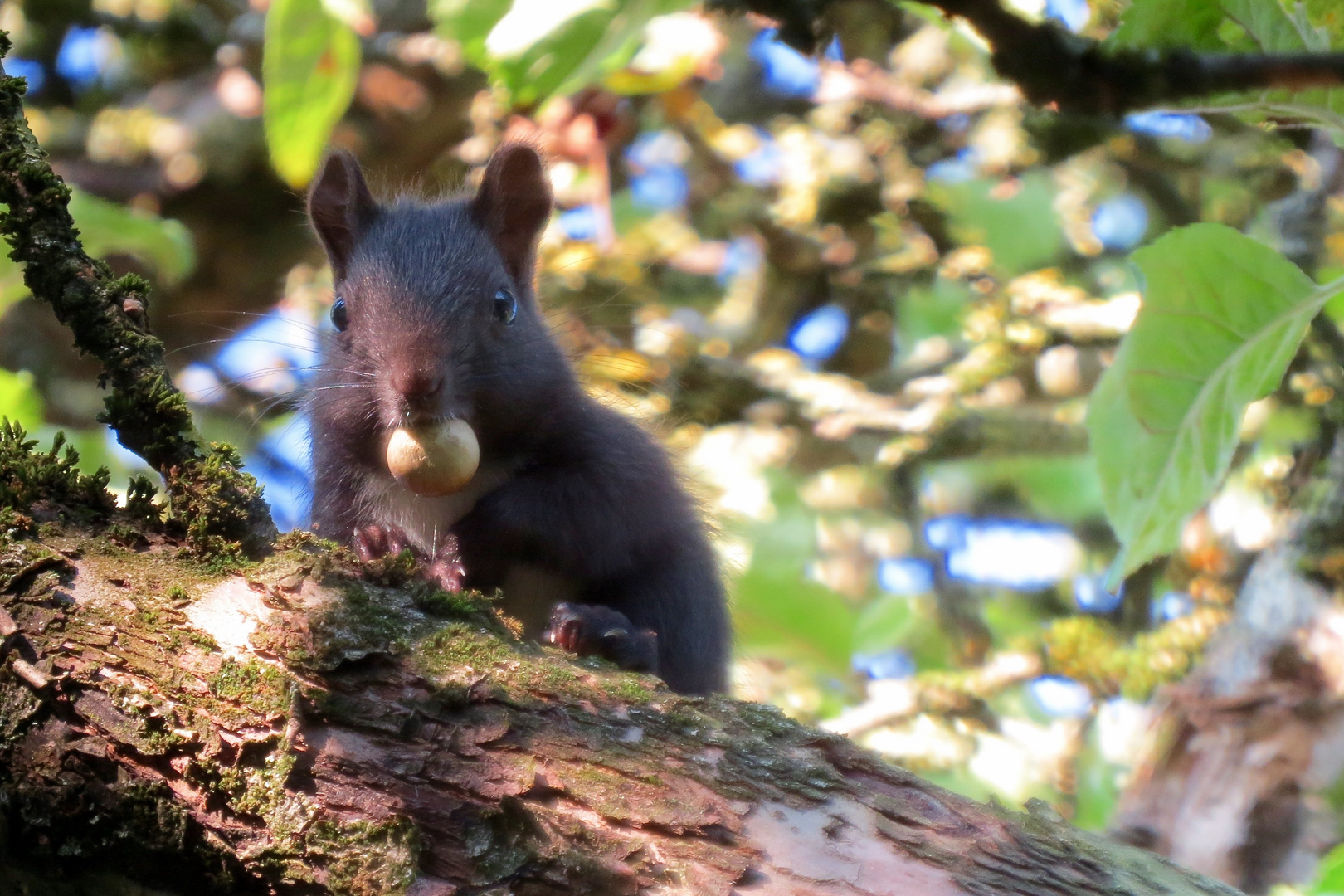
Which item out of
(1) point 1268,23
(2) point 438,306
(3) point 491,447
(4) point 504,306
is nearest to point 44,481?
(2) point 438,306

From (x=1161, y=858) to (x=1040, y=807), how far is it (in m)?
0.24

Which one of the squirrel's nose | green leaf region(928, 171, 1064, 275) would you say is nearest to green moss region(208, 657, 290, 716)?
the squirrel's nose

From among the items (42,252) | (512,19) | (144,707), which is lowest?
(144,707)

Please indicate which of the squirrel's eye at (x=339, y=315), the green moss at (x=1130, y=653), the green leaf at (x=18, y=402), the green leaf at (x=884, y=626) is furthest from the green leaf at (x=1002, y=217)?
the green leaf at (x=18, y=402)

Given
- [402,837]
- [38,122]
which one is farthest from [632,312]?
[402,837]

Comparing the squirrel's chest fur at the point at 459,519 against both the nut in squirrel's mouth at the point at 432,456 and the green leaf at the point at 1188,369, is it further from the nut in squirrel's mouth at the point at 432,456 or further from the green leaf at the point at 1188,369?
the green leaf at the point at 1188,369

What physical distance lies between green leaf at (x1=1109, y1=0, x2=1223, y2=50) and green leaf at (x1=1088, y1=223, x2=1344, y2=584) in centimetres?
38

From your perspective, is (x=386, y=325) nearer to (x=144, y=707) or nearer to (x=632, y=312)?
(x=144, y=707)

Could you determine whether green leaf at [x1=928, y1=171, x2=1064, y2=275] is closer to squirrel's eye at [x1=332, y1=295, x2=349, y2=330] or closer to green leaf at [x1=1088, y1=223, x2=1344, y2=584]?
squirrel's eye at [x1=332, y1=295, x2=349, y2=330]

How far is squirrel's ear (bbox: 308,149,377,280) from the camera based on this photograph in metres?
4.28

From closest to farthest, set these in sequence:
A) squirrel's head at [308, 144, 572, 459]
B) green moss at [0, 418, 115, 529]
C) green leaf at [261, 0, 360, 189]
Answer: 1. green moss at [0, 418, 115, 529]
2. green leaf at [261, 0, 360, 189]
3. squirrel's head at [308, 144, 572, 459]

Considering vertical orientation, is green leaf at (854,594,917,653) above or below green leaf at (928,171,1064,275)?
below

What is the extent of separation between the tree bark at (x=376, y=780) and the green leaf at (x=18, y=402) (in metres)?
1.73

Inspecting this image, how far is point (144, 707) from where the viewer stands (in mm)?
2107
